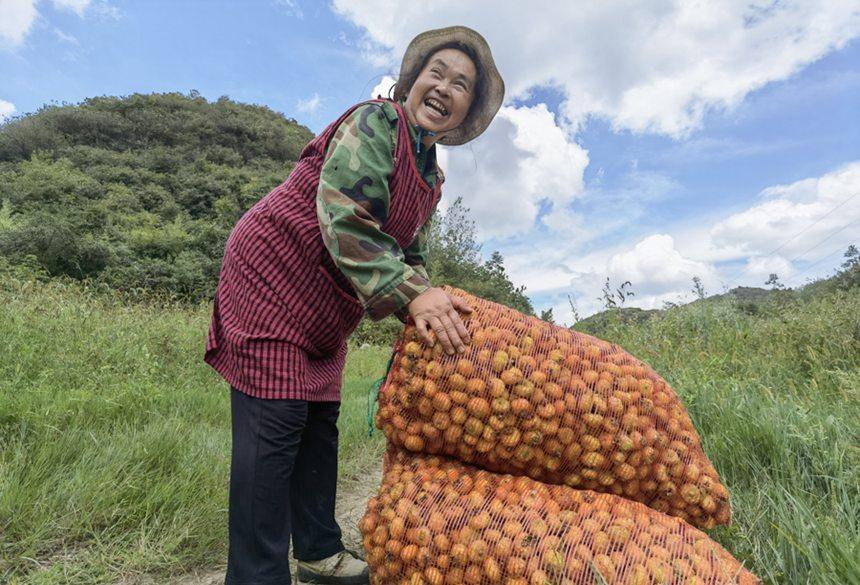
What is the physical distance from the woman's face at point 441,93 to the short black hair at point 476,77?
0.15ft

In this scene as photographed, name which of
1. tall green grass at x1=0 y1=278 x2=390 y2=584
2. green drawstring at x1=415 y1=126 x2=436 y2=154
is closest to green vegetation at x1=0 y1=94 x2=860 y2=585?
tall green grass at x1=0 y1=278 x2=390 y2=584

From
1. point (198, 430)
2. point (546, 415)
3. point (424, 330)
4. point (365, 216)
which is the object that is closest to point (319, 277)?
point (365, 216)

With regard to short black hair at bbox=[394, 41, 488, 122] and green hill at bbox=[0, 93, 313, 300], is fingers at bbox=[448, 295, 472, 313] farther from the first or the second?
green hill at bbox=[0, 93, 313, 300]

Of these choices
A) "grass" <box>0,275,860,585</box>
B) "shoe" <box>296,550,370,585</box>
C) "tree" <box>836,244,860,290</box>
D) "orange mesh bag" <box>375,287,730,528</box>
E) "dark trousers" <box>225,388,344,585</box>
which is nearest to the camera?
"orange mesh bag" <box>375,287,730,528</box>

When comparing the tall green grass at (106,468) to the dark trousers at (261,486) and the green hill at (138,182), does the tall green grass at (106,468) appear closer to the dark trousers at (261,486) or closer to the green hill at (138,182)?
the dark trousers at (261,486)

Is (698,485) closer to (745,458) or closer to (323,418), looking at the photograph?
(745,458)

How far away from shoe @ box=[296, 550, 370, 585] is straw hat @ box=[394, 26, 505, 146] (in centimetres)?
178

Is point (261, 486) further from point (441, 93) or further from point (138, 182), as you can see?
point (138, 182)

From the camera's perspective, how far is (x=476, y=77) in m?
1.99

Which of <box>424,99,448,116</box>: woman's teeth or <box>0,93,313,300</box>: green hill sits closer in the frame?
<box>424,99,448,116</box>: woman's teeth

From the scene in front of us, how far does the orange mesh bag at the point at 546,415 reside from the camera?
141cm

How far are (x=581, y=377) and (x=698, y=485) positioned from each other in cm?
49

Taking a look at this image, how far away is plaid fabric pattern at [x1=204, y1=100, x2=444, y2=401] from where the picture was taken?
5.47 feet

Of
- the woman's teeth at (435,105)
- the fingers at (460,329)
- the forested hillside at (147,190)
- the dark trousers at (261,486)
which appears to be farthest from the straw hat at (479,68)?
the forested hillside at (147,190)
